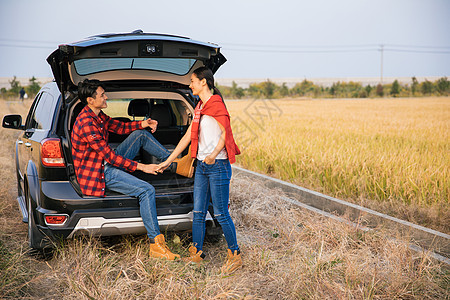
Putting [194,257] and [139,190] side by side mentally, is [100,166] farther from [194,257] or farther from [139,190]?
[194,257]

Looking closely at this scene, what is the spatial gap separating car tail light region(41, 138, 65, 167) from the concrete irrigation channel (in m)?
3.19

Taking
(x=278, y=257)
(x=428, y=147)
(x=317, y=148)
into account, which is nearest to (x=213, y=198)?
(x=278, y=257)

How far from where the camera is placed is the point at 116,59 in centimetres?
407

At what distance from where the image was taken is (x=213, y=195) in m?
3.93

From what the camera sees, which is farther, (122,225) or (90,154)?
(90,154)

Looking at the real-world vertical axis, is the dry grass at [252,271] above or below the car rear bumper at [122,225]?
below

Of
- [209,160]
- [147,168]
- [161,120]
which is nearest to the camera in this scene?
[209,160]

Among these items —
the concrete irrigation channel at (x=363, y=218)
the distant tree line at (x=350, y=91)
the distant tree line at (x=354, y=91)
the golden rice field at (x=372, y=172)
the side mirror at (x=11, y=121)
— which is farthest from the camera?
the distant tree line at (x=354, y=91)

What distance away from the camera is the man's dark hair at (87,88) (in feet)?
13.0

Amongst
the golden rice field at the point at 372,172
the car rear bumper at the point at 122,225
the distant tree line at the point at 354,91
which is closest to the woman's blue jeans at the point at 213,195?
the car rear bumper at the point at 122,225

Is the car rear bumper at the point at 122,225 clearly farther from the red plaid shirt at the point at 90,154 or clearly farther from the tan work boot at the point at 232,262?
the tan work boot at the point at 232,262

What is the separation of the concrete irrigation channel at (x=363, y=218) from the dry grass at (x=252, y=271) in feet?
0.82

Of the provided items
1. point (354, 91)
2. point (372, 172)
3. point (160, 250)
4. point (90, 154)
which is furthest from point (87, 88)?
point (354, 91)

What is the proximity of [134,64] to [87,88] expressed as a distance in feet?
1.81
